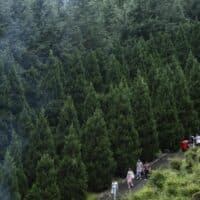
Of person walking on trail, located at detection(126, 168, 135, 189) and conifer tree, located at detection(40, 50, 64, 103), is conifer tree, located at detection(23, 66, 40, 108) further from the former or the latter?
person walking on trail, located at detection(126, 168, 135, 189)

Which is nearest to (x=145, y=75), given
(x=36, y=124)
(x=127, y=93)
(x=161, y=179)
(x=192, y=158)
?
(x=127, y=93)

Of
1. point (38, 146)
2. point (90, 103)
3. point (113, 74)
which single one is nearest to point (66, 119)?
point (90, 103)

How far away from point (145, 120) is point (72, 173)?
21.0 feet

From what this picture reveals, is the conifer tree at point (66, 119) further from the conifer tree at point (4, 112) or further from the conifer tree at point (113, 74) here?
the conifer tree at point (113, 74)

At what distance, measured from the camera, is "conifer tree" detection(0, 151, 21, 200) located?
2386 cm

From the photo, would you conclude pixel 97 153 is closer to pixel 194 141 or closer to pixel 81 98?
pixel 81 98

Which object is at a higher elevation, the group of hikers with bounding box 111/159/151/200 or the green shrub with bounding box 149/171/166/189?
the green shrub with bounding box 149/171/166/189

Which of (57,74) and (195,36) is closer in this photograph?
(57,74)

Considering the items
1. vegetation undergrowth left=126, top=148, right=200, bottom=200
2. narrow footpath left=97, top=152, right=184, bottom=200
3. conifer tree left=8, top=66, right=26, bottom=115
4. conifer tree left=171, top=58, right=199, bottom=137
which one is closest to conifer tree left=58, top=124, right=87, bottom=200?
narrow footpath left=97, top=152, right=184, bottom=200

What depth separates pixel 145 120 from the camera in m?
30.1

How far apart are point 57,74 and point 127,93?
419 centimetres

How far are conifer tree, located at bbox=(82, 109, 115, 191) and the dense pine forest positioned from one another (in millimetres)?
48

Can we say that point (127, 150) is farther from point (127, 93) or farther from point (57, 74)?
Answer: point (57, 74)

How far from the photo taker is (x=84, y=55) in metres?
37.5
